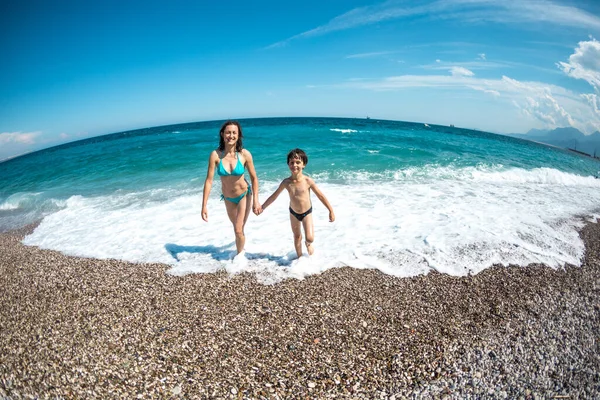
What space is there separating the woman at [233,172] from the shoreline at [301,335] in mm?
1179

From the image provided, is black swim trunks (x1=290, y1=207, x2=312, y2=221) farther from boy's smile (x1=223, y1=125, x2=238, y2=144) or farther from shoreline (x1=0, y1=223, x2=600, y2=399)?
boy's smile (x1=223, y1=125, x2=238, y2=144)

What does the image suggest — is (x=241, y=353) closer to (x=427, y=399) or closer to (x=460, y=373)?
(x=427, y=399)

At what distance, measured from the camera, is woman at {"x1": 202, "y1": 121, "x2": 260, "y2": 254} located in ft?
14.4

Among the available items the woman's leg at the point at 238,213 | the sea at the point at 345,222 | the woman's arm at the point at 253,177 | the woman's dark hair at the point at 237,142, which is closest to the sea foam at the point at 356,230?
the sea at the point at 345,222

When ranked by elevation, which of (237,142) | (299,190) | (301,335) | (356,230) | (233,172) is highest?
(237,142)

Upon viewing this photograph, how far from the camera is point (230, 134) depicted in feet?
14.1

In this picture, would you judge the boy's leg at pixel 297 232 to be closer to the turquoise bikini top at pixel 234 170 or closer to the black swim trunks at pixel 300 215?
the black swim trunks at pixel 300 215

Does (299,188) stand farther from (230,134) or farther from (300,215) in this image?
(230,134)

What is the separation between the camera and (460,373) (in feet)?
9.40

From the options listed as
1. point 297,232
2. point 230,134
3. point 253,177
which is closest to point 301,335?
point 297,232

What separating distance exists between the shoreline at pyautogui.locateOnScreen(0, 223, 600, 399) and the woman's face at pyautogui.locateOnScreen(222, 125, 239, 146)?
230cm

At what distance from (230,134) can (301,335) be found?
10.1ft

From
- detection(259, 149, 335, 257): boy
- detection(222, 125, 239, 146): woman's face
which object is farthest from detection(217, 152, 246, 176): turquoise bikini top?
detection(259, 149, 335, 257): boy

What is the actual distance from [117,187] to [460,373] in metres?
14.1
